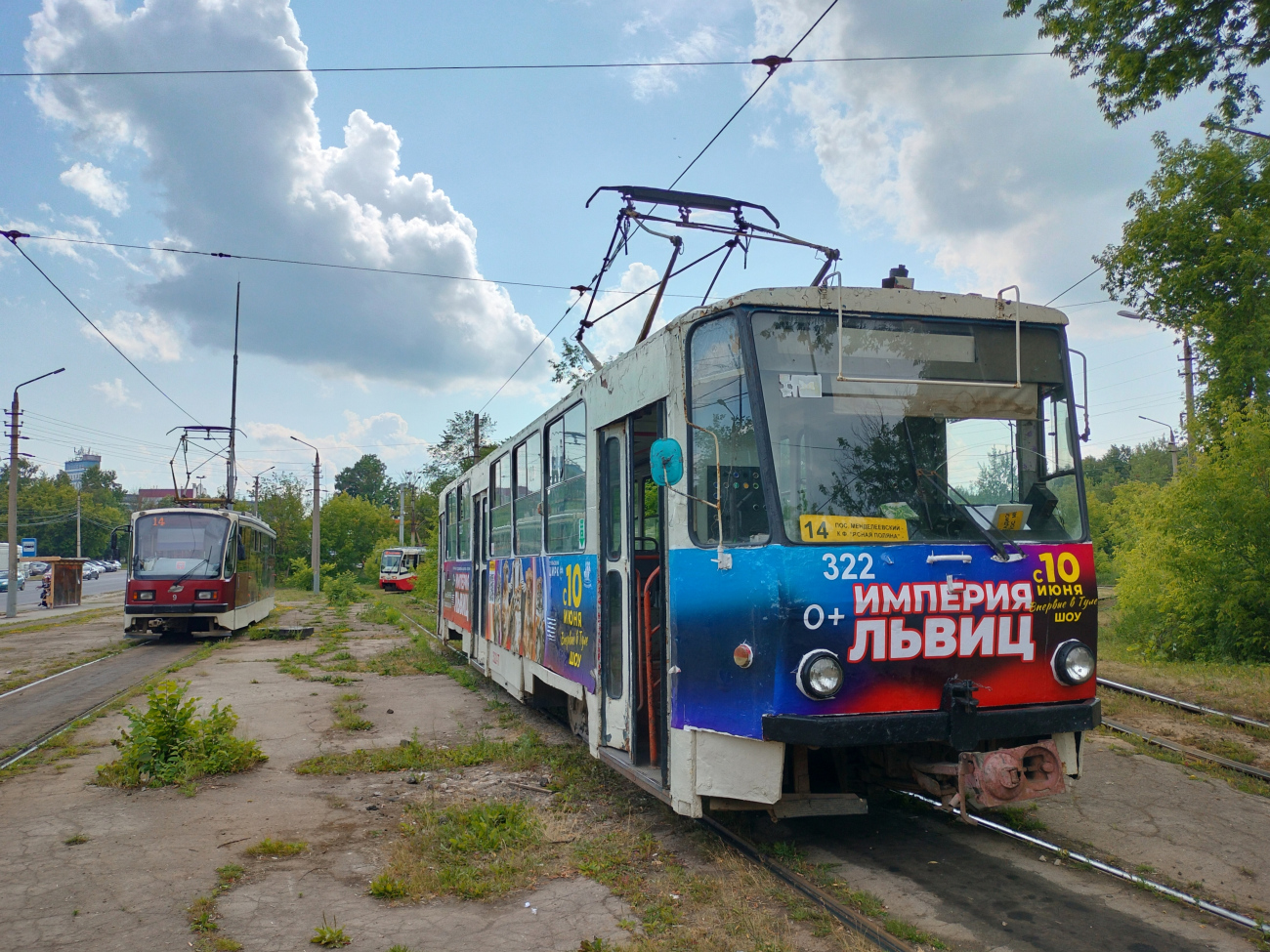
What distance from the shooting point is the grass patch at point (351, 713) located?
10.0 meters

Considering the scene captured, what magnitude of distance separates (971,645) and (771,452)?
1479mm

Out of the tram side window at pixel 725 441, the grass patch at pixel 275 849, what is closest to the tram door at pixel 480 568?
the grass patch at pixel 275 849

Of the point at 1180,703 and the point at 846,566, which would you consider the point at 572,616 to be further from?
the point at 1180,703

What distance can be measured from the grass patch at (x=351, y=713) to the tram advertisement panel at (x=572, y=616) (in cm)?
268

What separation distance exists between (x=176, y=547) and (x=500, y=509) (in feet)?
38.1

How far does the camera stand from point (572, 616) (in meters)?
7.64

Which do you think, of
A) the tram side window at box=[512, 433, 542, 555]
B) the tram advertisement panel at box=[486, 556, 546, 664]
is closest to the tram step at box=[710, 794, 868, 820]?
the tram advertisement panel at box=[486, 556, 546, 664]

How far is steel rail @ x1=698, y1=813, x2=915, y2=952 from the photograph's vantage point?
4.14 meters

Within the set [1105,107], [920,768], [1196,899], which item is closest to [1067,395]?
[920,768]

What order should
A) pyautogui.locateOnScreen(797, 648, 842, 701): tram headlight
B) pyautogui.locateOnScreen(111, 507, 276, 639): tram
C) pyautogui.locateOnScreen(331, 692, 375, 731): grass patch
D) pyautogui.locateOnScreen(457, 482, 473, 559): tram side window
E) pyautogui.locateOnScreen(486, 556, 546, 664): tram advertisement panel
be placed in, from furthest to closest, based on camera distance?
pyautogui.locateOnScreen(111, 507, 276, 639): tram
pyautogui.locateOnScreen(457, 482, 473, 559): tram side window
pyautogui.locateOnScreen(331, 692, 375, 731): grass patch
pyautogui.locateOnScreen(486, 556, 546, 664): tram advertisement panel
pyautogui.locateOnScreen(797, 648, 842, 701): tram headlight

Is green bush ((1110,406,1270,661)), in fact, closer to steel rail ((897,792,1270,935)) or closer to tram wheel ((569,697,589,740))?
steel rail ((897,792,1270,935))

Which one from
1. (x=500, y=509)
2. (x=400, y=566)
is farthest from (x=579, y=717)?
(x=400, y=566)

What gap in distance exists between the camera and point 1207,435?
15438 millimetres

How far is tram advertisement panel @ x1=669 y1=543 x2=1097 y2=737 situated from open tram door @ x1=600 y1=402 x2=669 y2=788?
761mm
